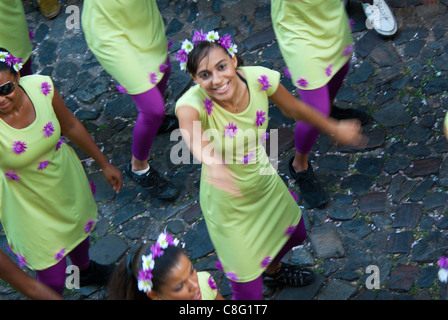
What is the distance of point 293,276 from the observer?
403 centimetres

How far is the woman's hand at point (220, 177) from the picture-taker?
10.8 feet

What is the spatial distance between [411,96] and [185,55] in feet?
7.14

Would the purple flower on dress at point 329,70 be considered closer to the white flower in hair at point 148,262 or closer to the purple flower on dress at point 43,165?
the purple flower on dress at point 43,165

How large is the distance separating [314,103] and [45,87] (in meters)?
1.52

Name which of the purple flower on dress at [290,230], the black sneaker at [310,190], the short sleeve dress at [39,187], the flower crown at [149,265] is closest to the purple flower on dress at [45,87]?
the short sleeve dress at [39,187]

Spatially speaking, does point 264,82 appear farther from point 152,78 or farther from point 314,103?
point 152,78

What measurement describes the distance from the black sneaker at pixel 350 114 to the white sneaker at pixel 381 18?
893 millimetres

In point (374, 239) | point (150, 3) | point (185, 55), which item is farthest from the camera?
point (150, 3)

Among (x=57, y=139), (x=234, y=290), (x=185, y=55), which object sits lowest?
(x=234, y=290)

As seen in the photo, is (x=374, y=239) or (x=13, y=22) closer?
(x=374, y=239)

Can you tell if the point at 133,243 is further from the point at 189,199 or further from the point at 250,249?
the point at 250,249

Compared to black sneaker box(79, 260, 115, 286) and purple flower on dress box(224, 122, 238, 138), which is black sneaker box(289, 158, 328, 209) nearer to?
purple flower on dress box(224, 122, 238, 138)

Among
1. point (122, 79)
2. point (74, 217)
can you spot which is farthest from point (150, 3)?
point (74, 217)

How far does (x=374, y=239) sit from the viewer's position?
4191mm
